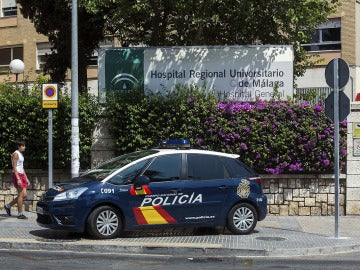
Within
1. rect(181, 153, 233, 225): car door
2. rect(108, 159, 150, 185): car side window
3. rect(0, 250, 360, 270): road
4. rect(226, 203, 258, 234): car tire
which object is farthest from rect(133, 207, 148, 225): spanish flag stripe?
rect(226, 203, 258, 234): car tire

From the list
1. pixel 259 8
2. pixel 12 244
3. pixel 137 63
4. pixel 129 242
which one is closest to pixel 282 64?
pixel 259 8

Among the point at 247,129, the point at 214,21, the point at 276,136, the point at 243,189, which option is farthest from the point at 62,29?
the point at 243,189

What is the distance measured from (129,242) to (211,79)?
610 cm

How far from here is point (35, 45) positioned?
106 feet

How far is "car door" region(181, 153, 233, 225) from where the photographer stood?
10.7m

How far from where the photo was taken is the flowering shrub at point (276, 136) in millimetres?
13867

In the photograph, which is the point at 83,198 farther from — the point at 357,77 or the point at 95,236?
the point at 357,77

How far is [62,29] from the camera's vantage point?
18906 mm

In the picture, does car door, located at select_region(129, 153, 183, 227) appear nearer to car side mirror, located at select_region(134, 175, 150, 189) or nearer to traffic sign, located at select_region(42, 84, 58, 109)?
car side mirror, located at select_region(134, 175, 150, 189)

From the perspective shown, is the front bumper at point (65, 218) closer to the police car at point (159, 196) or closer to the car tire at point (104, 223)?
the police car at point (159, 196)

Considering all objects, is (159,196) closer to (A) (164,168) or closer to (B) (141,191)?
(B) (141,191)

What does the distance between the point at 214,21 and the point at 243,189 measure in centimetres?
571

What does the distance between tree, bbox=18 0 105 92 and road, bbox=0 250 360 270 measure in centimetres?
1019

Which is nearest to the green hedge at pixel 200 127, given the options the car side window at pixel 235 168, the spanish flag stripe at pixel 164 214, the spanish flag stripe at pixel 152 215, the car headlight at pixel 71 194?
the car side window at pixel 235 168
